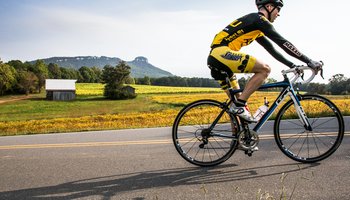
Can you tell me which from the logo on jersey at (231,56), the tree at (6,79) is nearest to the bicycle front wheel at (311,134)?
the logo on jersey at (231,56)

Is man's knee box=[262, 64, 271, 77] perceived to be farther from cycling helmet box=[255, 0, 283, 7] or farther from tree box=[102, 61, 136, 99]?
tree box=[102, 61, 136, 99]

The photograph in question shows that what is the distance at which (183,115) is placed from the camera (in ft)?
15.7

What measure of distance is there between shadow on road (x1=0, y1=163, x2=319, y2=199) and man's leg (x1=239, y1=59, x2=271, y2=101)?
1.07m

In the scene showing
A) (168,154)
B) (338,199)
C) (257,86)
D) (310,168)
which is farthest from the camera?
(168,154)

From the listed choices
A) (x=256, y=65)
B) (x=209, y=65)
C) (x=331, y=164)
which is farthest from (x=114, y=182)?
(x=331, y=164)

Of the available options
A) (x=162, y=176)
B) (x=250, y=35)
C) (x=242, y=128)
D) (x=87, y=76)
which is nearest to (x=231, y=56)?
(x=250, y=35)

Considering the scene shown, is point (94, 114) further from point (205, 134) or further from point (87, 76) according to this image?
point (87, 76)

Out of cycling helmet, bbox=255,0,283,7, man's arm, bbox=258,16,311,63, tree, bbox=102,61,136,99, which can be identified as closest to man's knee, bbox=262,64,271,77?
man's arm, bbox=258,16,311,63

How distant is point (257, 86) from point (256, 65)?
315 mm

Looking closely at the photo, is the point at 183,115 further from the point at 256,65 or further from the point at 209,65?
the point at 256,65

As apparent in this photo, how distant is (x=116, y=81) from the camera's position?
320 feet

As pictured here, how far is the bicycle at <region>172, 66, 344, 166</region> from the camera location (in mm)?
4629

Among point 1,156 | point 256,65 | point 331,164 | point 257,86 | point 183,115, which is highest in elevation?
point 256,65

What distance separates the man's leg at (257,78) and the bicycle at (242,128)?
13 cm
